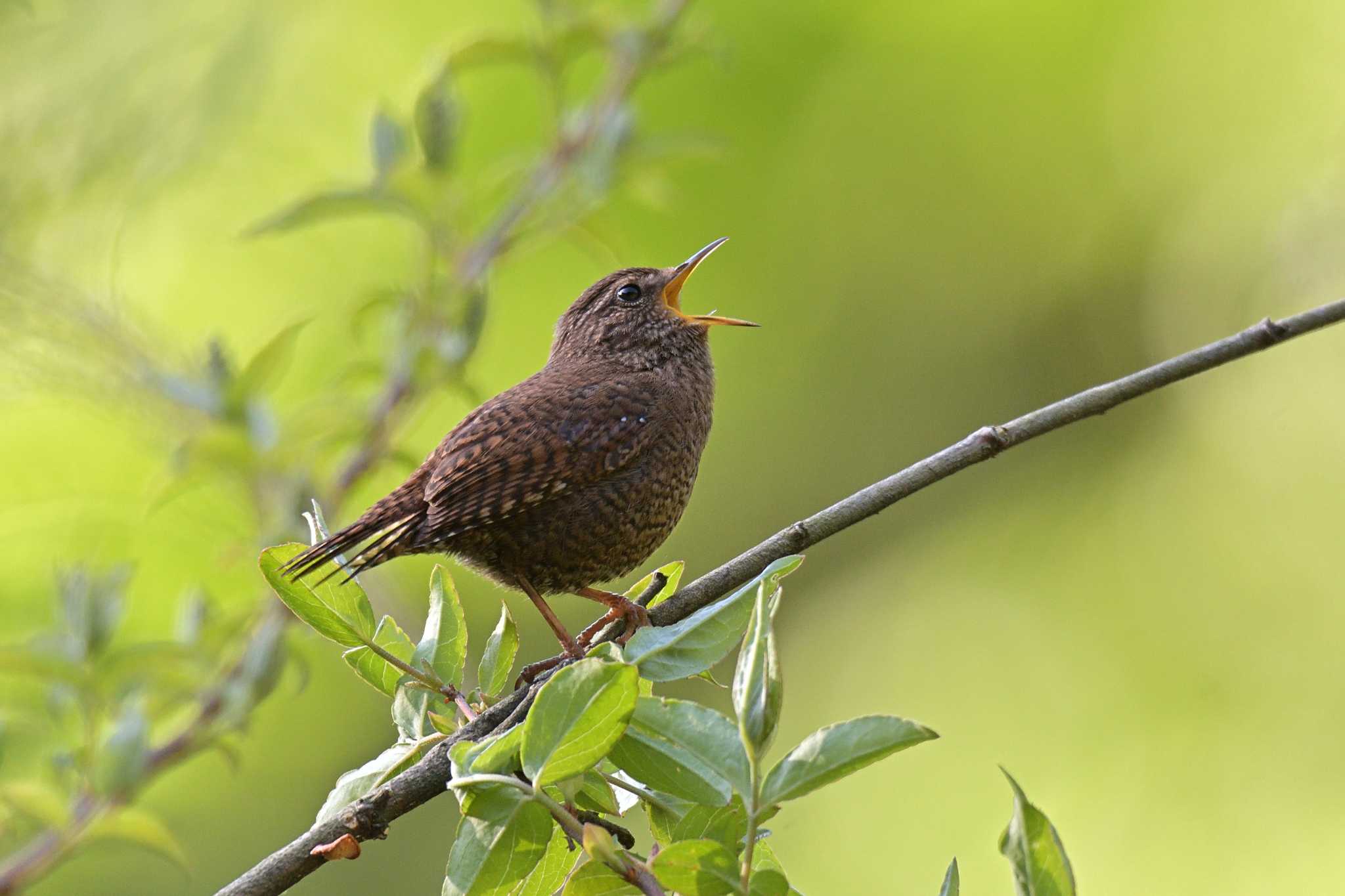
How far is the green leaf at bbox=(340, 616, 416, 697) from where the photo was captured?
169 cm

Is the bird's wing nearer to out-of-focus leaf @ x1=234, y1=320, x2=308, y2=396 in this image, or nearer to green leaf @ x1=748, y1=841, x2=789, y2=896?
out-of-focus leaf @ x1=234, y1=320, x2=308, y2=396

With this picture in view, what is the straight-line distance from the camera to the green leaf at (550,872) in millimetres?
1504

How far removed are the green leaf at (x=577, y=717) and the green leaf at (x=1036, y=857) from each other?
36 cm

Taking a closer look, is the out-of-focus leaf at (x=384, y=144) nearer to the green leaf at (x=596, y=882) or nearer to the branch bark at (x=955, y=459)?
the branch bark at (x=955, y=459)

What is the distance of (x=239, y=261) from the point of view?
528 centimetres

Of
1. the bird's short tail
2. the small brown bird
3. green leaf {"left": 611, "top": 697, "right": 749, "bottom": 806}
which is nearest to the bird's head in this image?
the small brown bird

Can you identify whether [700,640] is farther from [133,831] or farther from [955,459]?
[133,831]

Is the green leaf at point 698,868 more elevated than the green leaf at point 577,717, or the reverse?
the green leaf at point 577,717

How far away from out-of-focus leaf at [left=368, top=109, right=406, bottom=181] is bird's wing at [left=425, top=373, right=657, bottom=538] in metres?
0.59

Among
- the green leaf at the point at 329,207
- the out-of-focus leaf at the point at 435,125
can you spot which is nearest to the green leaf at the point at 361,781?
the green leaf at the point at 329,207

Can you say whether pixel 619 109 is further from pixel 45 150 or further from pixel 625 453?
pixel 45 150

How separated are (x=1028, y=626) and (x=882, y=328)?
1.63 m

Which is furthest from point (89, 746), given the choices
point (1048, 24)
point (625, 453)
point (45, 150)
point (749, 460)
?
point (1048, 24)

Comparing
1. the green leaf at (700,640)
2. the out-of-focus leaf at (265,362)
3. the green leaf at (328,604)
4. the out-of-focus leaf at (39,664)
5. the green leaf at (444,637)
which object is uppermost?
the out-of-focus leaf at (265,362)
